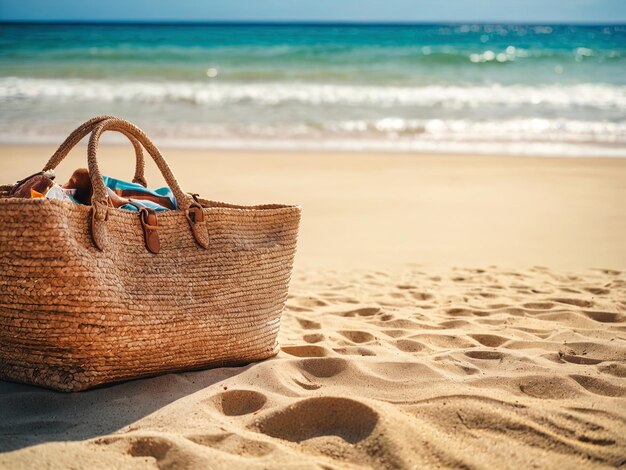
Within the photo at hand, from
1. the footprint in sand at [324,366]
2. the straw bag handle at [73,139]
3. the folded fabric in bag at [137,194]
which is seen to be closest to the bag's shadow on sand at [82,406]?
the footprint in sand at [324,366]

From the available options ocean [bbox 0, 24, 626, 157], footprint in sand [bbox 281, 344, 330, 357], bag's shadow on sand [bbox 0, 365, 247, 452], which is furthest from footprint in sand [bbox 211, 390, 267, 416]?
ocean [bbox 0, 24, 626, 157]

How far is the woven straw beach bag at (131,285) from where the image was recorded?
1947 mm

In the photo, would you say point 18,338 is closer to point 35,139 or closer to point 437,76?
point 35,139

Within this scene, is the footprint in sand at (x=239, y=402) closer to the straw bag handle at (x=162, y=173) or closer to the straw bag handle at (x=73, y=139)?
the straw bag handle at (x=162, y=173)

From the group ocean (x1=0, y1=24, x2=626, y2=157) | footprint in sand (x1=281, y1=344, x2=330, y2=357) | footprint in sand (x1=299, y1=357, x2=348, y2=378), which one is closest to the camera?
footprint in sand (x1=299, y1=357, x2=348, y2=378)

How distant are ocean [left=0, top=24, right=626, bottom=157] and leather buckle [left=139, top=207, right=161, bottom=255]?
7036 millimetres

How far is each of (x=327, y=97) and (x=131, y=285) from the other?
1227cm

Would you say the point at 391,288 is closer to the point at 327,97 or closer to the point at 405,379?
the point at 405,379

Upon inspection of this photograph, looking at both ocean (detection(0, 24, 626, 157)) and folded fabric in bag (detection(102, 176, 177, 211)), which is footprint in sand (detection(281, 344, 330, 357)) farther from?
ocean (detection(0, 24, 626, 157))

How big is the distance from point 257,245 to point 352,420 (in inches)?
30.9

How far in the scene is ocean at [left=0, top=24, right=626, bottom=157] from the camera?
10.0 meters

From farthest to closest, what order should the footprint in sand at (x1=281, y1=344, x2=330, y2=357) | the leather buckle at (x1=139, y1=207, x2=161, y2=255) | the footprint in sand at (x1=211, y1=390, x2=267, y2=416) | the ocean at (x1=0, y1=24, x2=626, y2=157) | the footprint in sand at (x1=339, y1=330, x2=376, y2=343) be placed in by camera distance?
the ocean at (x1=0, y1=24, x2=626, y2=157) < the footprint in sand at (x1=339, y1=330, x2=376, y2=343) < the footprint in sand at (x1=281, y1=344, x2=330, y2=357) < the leather buckle at (x1=139, y1=207, x2=161, y2=255) < the footprint in sand at (x1=211, y1=390, x2=267, y2=416)

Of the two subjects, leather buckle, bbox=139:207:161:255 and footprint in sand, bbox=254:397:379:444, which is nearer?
footprint in sand, bbox=254:397:379:444

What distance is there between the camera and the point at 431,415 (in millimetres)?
1957
